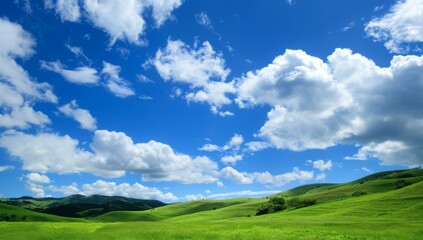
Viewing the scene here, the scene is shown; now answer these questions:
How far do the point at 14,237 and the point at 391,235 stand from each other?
172 ft

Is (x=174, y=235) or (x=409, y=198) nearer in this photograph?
(x=174, y=235)

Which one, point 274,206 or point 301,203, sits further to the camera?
point 274,206

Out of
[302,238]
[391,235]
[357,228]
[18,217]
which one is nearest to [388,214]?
[357,228]

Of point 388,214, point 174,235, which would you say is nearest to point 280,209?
point 388,214

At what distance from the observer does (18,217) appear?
191375 millimetres

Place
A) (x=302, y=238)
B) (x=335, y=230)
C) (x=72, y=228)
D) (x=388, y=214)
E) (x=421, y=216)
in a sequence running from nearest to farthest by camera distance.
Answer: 1. (x=302, y=238)
2. (x=335, y=230)
3. (x=72, y=228)
4. (x=421, y=216)
5. (x=388, y=214)

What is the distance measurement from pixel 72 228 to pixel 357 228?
47156 mm

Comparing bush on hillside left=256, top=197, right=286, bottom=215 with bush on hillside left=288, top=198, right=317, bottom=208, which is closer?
bush on hillside left=288, top=198, right=317, bottom=208

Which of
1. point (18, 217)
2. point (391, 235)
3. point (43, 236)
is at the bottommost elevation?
point (391, 235)

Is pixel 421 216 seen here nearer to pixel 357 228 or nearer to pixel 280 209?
pixel 357 228

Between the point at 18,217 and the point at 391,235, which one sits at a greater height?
the point at 18,217

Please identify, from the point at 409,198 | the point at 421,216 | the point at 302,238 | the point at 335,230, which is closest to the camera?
the point at 302,238

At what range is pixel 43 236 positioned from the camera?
53.2m

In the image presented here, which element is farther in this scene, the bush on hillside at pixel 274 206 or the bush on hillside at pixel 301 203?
the bush on hillside at pixel 274 206
